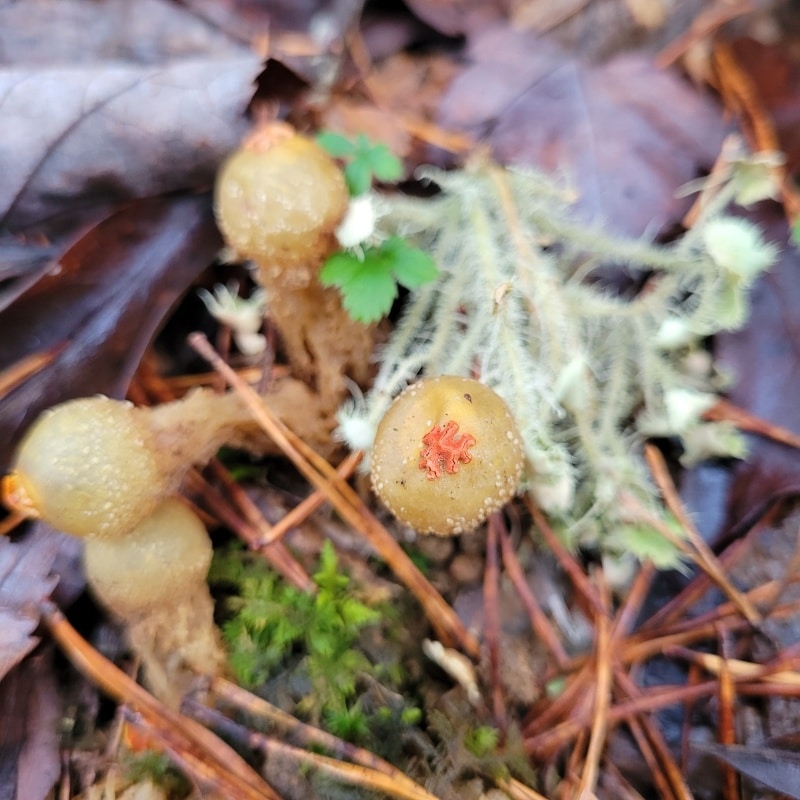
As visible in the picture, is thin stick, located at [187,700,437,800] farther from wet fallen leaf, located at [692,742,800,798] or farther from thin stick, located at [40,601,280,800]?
wet fallen leaf, located at [692,742,800,798]

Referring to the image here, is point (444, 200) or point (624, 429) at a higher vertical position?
point (444, 200)

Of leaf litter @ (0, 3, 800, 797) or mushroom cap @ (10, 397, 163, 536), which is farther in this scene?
leaf litter @ (0, 3, 800, 797)

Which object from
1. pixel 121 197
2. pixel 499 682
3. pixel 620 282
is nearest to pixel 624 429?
pixel 620 282

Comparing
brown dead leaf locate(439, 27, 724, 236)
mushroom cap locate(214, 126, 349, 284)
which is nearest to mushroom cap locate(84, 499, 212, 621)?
mushroom cap locate(214, 126, 349, 284)

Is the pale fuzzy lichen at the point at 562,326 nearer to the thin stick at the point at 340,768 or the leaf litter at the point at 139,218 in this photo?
the leaf litter at the point at 139,218

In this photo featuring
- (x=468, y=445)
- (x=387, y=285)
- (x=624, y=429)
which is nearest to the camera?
(x=468, y=445)

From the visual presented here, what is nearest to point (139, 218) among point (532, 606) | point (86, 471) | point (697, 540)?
point (86, 471)

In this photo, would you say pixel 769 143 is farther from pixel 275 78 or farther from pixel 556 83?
pixel 275 78
